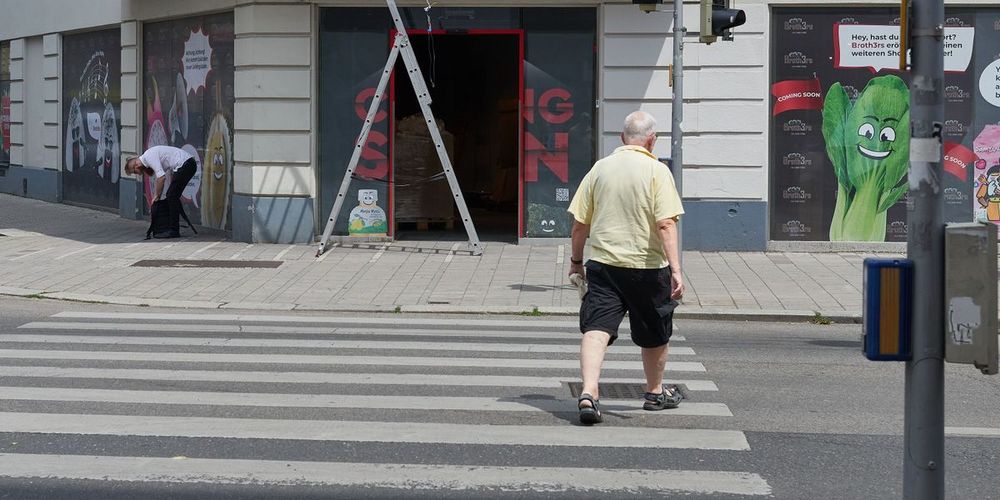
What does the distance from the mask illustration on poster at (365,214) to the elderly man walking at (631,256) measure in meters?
10.9

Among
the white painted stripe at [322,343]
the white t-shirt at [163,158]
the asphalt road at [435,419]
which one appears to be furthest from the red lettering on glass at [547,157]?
the white painted stripe at [322,343]

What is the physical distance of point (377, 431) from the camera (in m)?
7.16

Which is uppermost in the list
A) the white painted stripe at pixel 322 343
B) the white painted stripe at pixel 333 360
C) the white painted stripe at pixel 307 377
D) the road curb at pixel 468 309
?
the road curb at pixel 468 309

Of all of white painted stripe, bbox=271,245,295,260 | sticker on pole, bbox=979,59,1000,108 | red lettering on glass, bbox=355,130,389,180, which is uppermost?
sticker on pole, bbox=979,59,1000,108

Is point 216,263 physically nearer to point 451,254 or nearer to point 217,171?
point 451,254

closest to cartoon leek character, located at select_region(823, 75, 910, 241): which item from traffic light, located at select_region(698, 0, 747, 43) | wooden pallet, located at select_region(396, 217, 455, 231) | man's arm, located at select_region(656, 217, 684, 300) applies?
traffic light, located at select_region(698, 0, 747, 43)

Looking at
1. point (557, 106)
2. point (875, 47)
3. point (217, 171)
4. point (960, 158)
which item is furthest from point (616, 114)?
point (217, 171)

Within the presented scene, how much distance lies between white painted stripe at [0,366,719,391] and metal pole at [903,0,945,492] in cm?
417

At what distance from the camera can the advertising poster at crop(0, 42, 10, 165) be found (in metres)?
28.2

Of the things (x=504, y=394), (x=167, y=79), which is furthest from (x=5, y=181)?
(x=504, y=394)

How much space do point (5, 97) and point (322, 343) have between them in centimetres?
2051

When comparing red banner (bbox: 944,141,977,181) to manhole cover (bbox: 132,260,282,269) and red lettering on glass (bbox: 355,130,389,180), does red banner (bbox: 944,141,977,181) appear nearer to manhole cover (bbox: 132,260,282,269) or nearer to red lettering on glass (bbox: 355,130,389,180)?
red lettering on glass (bbox: 355,130,389,180)

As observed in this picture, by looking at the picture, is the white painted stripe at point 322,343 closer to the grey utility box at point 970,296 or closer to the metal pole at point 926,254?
the metal pole at point 926,254

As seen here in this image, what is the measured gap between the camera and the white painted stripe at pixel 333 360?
9.52 meters
